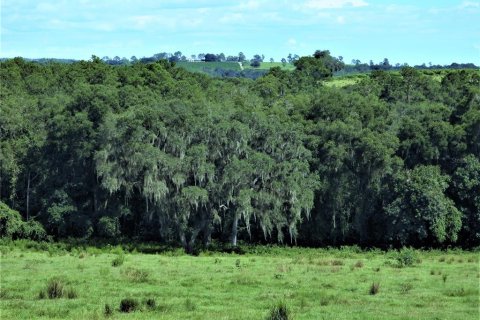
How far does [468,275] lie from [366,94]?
33686 millimetres

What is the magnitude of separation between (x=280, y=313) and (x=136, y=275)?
1100 cm

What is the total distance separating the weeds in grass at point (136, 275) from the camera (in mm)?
28914

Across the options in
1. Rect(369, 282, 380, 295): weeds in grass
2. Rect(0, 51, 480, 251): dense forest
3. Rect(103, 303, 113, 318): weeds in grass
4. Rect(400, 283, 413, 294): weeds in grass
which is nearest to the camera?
Rect(103, 303, 113, 318): weeds in grass

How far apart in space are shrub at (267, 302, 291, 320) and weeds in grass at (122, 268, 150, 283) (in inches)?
393

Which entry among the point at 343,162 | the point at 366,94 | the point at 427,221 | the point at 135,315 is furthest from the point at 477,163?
the point at 135,315

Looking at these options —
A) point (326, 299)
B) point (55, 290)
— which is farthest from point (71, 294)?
point (326, 299)

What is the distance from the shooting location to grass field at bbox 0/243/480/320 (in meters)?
21.9

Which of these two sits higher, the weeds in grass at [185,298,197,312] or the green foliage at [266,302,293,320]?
the green foliage at [266,302,293,320]

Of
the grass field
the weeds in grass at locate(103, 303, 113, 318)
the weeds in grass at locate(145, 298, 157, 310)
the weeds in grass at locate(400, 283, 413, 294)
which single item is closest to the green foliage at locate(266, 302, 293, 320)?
the grass field

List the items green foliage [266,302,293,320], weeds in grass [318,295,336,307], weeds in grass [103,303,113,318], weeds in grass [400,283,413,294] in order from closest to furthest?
green foliage [266,302,293,320] → weeds in grass [103,303,113,318] → weeds in grass [318,295,336,307] → weeds in grass [400,283,413,294]

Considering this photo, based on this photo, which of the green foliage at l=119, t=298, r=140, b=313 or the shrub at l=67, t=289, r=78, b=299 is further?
the shrub at l=67, t=289, r=78, b=299

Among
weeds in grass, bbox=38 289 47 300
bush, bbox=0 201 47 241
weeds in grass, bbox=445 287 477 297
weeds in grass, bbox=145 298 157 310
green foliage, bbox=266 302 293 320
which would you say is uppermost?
green foliage, bbox=266 302 293 320

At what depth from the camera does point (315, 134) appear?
53312mm

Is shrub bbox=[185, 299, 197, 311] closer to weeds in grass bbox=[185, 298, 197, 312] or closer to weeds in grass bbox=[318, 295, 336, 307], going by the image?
weeds in grass bbox=[185, 298, 197, 312]
